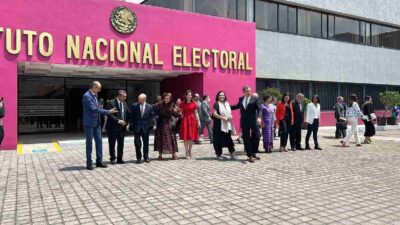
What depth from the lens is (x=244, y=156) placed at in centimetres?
955

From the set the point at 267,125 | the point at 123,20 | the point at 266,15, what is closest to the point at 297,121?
the point at 267,125

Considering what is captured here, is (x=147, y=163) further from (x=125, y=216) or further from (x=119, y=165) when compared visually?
(x=125, y=216)

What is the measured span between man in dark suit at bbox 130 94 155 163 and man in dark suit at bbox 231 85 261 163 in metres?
2.21

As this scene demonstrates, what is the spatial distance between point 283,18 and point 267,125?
11354 millimetres

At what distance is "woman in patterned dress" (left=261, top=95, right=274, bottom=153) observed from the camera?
34.0 feet

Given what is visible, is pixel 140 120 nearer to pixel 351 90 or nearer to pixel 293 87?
pixel 293 87

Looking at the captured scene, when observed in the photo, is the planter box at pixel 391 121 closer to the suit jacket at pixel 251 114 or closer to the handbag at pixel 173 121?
the suit jacket at pixel 251 114

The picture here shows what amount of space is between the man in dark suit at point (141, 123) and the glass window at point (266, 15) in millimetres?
12093

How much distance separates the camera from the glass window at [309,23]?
20.8 meters

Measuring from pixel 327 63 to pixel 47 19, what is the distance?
15.9 metres

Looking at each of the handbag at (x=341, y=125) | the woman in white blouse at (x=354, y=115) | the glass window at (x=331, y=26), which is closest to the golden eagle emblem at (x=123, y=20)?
the woman in white blouse at (x=354, y=115)

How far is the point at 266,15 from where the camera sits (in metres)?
19.3

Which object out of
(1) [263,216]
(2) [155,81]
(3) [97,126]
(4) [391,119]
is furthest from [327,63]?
(1) [263,216]

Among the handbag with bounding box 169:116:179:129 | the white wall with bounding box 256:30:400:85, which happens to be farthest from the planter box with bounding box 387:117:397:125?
the handbag with bounding box 169:116:179:129
